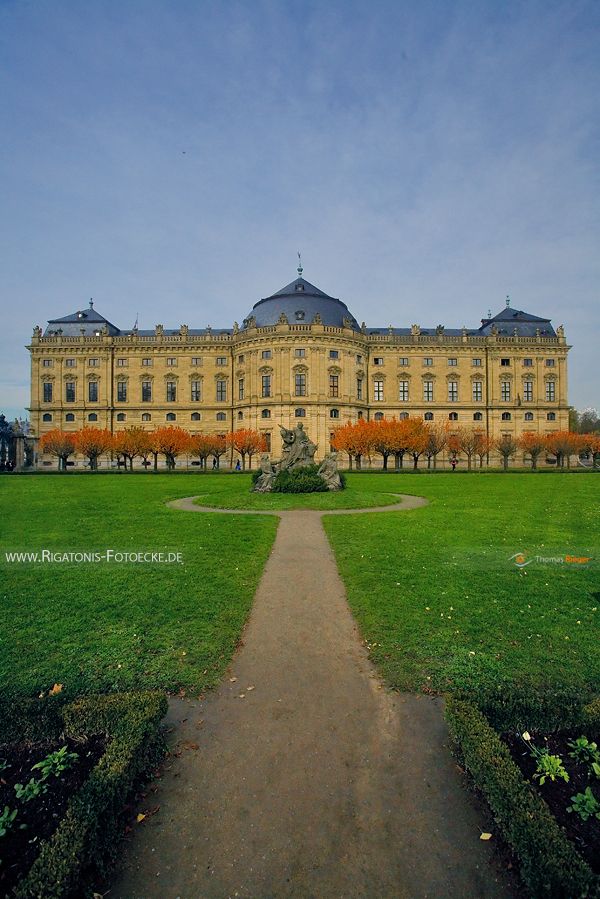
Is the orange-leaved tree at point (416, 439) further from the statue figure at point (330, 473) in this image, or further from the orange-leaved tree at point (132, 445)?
the orange-leaved tree at point (132, 445)

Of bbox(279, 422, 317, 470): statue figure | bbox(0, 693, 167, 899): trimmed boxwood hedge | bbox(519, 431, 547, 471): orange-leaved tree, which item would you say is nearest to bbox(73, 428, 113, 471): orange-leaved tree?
bbox(279, 422, 317, 470): statue figure

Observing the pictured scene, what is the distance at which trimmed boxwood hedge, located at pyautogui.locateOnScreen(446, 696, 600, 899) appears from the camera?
2.62 metres

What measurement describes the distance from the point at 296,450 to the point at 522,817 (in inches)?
980

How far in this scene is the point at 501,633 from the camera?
673cm

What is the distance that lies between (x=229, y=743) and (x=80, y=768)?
1349mm

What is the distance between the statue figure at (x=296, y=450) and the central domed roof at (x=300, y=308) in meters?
36.9

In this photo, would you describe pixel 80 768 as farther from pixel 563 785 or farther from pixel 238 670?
pixel 563 785

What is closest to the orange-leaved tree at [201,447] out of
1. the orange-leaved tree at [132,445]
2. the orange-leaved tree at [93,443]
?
the orange-leaved tree at [132,445]

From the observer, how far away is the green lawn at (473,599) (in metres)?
5.76

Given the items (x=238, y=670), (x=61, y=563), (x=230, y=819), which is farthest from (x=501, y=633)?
(x=61, y=563)

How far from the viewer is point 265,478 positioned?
25.8 meters

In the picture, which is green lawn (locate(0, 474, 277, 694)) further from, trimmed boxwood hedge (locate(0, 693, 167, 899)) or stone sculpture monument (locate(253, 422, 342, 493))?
stone sculpture monument (locate(253, 422, 342, 493))

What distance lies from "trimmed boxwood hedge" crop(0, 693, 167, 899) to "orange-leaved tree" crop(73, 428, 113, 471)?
49173 millimetres

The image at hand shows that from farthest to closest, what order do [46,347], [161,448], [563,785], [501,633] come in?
[46,347]
[161,448]
[501,633]
[563,785]
